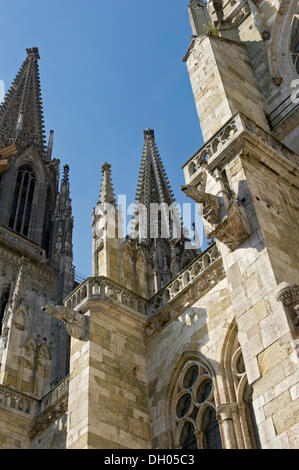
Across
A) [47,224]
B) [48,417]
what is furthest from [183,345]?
[47,224]

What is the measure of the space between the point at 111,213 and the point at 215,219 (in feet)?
19.5

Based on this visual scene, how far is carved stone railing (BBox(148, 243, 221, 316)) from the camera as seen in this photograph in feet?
37.4

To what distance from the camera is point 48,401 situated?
16062 millimetres

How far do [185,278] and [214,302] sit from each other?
123cm

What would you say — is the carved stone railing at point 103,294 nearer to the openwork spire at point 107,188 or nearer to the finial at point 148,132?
the openwork spire at point 107,188

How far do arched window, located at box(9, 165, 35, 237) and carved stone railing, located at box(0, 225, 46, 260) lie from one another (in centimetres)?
156

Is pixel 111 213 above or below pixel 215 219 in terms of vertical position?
above

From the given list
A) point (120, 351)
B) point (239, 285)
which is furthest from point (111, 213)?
point (239, 285)

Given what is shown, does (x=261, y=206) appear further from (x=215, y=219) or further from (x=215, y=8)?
(x=215, y=8)

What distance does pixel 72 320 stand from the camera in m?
11.1

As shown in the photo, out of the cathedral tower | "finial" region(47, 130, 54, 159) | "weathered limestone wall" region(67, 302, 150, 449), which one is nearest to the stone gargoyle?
"weathered limestone wall" region(67, 302, 150, 449)

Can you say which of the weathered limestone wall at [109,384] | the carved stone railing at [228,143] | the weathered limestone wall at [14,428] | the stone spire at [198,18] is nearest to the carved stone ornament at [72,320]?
the weathered limestone wall at [109,384]

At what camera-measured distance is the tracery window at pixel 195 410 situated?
10062 millimetres

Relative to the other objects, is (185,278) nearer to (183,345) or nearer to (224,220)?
(183,345)
